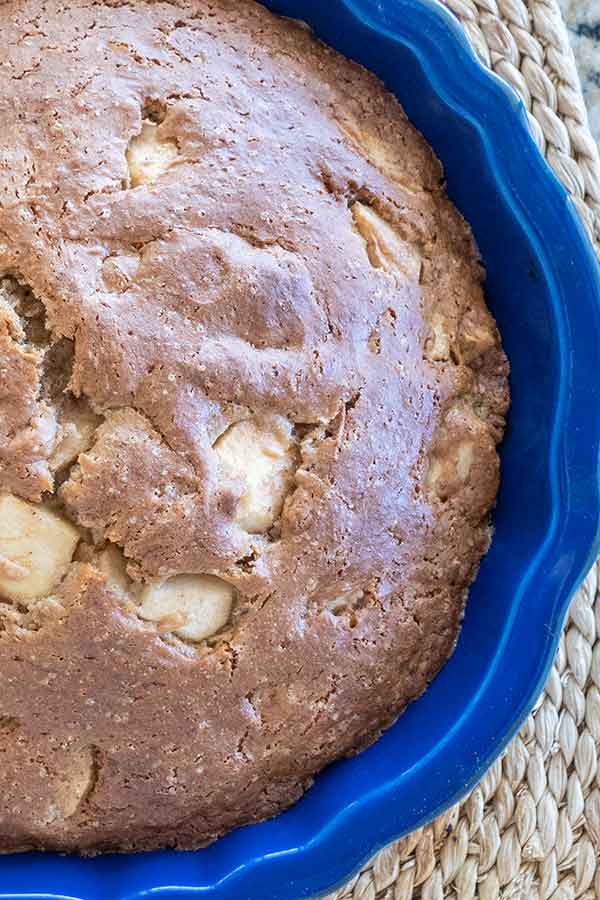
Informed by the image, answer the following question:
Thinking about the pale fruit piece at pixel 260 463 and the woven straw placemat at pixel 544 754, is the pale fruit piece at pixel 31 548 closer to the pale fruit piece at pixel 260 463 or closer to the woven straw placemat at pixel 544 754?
the pale fruit piece at pixel 260 463

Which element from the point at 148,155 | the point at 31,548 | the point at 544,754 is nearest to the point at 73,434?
the point at 31,548

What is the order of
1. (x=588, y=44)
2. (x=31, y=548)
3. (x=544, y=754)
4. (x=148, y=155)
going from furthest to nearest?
(x=588, y=44)
(x=544, y=754)
(x=148, y=155)
(x=31, y=548)

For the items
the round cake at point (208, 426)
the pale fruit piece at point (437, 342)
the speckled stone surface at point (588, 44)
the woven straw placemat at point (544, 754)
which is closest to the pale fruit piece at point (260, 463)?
the round cake at point (208, 426)

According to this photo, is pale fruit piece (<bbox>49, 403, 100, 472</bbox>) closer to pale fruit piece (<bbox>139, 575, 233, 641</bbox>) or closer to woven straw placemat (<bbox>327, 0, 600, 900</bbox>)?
pale fruit piece (<bbox>139, 575, 233, 641</bbox>)

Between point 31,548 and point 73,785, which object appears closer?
point 31,548

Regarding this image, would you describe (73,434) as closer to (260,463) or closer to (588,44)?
(260,463)

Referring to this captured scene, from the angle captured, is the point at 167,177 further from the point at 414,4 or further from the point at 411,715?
the point at 411,715

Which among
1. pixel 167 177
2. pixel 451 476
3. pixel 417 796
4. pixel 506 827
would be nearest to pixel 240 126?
pixel 167 177

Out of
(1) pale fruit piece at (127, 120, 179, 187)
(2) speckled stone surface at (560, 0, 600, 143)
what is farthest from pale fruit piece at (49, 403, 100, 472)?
(2) speckled stone surface at (560, 0, 600, 143)
